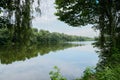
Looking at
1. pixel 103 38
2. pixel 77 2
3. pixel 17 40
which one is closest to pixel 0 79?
pixel 77 2

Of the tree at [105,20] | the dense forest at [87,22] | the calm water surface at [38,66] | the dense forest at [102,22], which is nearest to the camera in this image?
the dense forest at [87,22]

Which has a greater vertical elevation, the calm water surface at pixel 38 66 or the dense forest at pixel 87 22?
the dense forest at pixel 87 22

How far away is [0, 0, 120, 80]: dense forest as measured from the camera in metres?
6.52

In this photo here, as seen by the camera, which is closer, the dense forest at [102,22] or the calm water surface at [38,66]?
the dense forest at [102,22]

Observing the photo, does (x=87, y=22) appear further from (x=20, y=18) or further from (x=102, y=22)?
(x=20, y=18)

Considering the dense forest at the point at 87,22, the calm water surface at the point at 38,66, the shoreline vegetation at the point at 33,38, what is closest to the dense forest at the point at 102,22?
the dense forest at the point at 87,22

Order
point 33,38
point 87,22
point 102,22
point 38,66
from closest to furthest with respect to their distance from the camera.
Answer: point 33,38, point 102,22, point 87,22, point 38,66

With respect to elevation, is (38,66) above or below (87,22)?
below

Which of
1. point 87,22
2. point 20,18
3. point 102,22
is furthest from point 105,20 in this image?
point 20,18

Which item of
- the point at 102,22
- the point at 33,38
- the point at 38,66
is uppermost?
the point at 102,22

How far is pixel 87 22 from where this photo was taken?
1493 cm

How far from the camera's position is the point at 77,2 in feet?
43.3

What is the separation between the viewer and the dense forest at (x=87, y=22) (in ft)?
21.4

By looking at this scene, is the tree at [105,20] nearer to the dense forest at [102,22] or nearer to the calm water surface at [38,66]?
the dense forest at [102,22]
